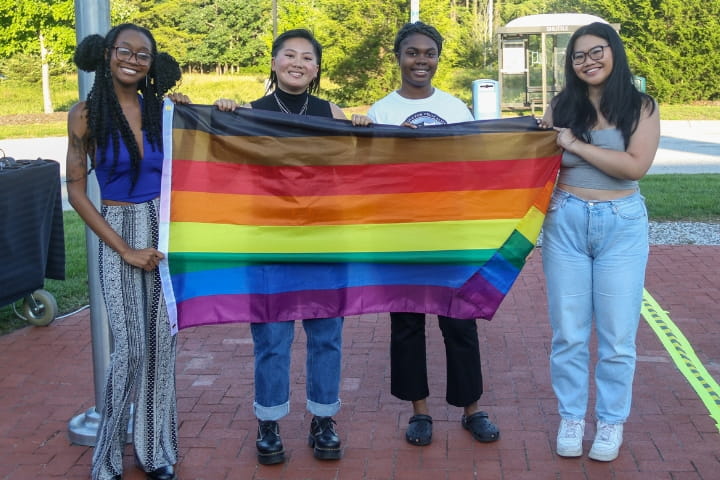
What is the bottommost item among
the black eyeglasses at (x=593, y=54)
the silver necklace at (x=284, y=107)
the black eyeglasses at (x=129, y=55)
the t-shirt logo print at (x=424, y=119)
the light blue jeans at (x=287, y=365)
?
the light blue jeans at (x=287, y=365)

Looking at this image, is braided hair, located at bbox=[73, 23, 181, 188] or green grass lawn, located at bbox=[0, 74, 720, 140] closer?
braided hair, located at bbox=[73, 23, 181, 188]

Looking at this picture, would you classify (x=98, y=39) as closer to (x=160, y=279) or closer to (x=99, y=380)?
(x=160, y=279)

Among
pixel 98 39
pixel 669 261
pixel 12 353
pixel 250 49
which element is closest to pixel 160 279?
pixel 98 39

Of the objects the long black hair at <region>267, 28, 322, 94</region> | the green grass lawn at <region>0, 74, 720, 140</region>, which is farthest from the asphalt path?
the long black hair at <region>267, 28, 322, 94</region>

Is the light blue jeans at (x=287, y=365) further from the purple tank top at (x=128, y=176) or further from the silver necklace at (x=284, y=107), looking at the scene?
the silver necklace at (x=284, y=107)

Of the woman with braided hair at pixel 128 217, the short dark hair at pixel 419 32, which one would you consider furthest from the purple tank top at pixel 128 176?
the short dark hair at pixel 419 32

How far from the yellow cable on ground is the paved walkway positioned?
0.05 meters

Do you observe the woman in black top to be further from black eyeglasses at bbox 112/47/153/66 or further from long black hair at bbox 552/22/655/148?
long black hair at bbox 552/22/655/148

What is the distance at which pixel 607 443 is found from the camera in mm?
4391

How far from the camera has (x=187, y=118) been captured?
169 inches

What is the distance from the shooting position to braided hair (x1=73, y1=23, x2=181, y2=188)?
3.94m

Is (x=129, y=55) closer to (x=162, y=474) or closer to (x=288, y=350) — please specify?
(x=288, y=350)

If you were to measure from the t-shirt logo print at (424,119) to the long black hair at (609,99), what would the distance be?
0.63 metres

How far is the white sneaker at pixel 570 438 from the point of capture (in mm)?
4434
